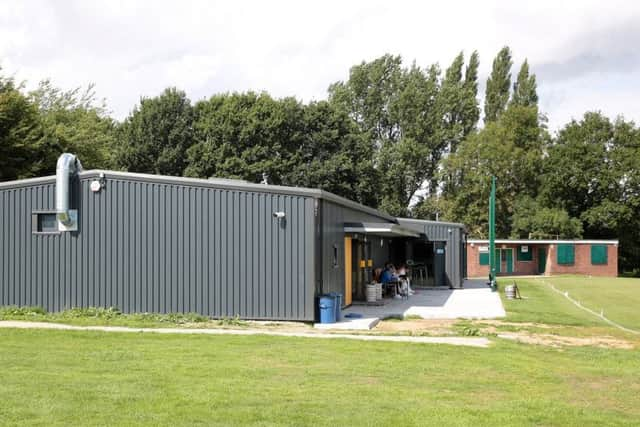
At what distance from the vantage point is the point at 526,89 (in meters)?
60.1

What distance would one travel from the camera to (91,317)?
15805 millimetres

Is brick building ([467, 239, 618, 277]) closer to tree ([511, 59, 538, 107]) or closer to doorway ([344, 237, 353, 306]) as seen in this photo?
tree ([511, 59, 538, 107])

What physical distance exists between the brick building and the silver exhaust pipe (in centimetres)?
3098

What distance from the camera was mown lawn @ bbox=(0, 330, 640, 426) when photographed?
6.82 m

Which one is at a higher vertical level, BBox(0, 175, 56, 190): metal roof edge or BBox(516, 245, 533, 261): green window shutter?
BBox(0, 175, 56, 190): metal roof edge

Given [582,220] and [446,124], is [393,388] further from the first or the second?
[446,124]

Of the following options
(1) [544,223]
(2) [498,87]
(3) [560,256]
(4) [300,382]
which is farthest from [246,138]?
(4) [300,382]

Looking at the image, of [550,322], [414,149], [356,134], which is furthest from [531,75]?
[550,322]

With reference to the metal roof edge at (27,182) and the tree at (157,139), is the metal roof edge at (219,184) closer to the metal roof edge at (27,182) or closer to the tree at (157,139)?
the metal roof edge at (27,182)

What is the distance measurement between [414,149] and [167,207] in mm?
42087

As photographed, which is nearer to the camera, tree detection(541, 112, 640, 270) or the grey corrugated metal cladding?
the grey corrugated metal cladding

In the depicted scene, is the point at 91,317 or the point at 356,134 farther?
the point at 356,134

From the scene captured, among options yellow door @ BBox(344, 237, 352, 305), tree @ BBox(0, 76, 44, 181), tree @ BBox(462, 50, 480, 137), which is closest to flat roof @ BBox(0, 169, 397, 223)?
yellow door @ BBox(344, 237, 352, 305)

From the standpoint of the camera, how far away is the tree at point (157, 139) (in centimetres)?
4350
